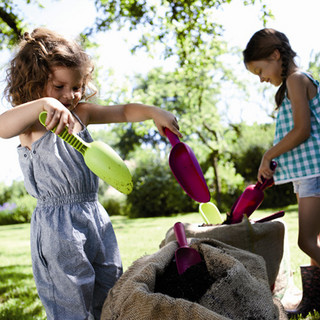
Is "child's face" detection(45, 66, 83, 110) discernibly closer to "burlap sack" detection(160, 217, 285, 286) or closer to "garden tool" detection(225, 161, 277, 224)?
"burlap sack" detection(160, 217, 285, 286)

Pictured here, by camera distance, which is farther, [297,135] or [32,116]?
[297,135]

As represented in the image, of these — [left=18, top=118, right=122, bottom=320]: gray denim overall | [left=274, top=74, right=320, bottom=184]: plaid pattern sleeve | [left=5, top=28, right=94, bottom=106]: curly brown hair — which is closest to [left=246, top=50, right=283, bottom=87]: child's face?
[left=274, top=74, right=320, bottom=184]: plaid pattern sleeve

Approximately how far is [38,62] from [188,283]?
0.96 m

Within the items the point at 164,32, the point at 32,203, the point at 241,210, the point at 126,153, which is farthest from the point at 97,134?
the point at 241,210

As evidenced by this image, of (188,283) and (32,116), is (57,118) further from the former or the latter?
(188,283)

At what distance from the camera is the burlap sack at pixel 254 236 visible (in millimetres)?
1826

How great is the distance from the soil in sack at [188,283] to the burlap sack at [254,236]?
1.88 feet

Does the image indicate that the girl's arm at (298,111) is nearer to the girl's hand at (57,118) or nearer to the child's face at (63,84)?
the child's face at (63,84)

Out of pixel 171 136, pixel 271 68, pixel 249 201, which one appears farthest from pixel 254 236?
pixel 271 68

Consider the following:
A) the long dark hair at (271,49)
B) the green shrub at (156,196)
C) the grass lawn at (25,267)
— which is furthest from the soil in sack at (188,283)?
the green shrub at (156,196)

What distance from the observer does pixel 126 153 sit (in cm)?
2283

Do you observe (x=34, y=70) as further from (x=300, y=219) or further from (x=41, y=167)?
(x=300, y=219)

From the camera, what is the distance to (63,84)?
55.9 inches

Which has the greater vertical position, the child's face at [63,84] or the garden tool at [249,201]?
the child's face at [63,84]
